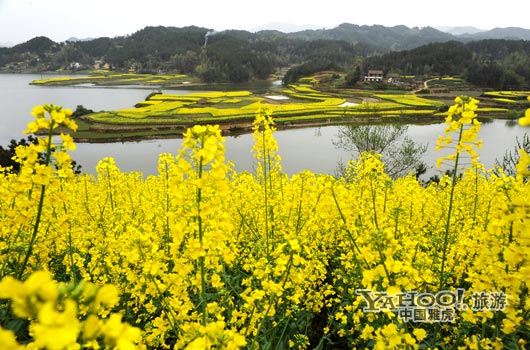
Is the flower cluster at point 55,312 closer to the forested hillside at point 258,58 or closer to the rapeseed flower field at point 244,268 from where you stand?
the rapeseed flower field at point 244,268

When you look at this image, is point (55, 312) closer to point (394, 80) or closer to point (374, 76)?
point (394, 80)

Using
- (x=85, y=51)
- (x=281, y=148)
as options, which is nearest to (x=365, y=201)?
(x=281, y=148)

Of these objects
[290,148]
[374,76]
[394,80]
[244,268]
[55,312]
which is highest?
[374,76]

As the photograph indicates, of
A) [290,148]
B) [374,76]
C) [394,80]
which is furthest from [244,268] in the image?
[374,76]

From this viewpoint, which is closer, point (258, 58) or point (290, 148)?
point (290, 148)

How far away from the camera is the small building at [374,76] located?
82312 mm

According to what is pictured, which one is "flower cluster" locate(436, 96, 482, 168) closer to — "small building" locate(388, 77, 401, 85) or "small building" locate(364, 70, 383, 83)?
"small building" locate(388, 77, 401, 85)

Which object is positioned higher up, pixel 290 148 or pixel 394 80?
pixel 394 80

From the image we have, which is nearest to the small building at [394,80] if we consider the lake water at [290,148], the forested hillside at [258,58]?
the forested hillside at [258,58]

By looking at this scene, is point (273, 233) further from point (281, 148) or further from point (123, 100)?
point (123, 100)

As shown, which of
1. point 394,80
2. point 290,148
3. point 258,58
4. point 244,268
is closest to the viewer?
point 244,268

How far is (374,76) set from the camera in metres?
84.2

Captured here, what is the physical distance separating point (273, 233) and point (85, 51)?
647 feet

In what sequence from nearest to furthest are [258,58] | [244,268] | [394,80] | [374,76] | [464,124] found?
[464,124], [244,268], [394,80], [374,76], [258,58]
